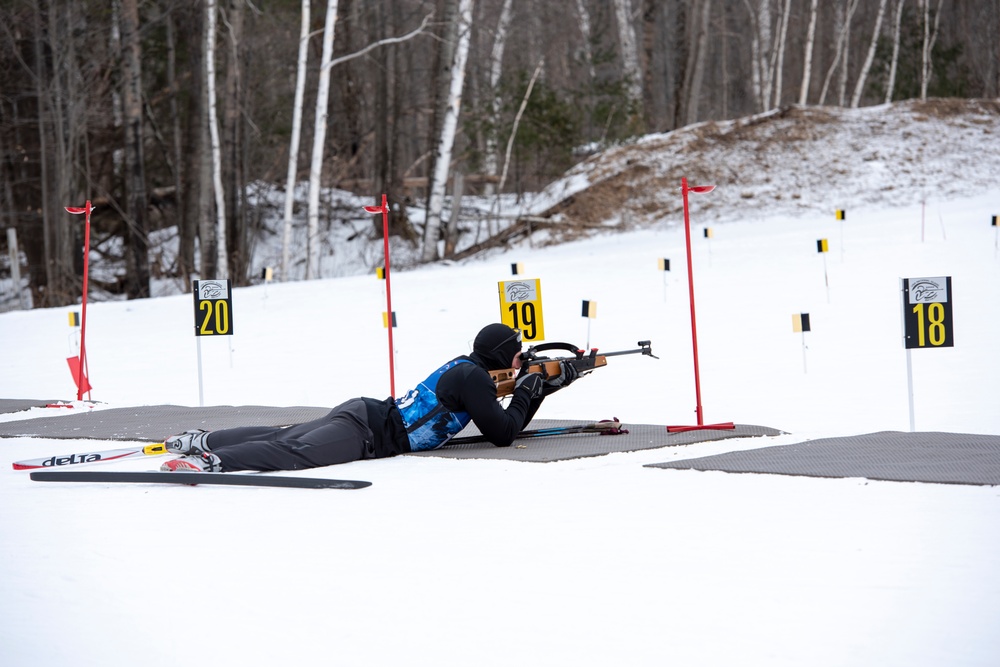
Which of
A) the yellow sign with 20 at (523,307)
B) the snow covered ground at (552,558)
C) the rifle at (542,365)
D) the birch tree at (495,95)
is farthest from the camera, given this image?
the birch tree at (495,95)

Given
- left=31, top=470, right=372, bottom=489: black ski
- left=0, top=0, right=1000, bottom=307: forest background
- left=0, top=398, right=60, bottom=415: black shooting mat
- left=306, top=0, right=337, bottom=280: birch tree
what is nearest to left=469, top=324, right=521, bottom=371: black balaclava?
left=31, top=470, right=372, bottom=489: black ski

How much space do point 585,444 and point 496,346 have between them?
86cm

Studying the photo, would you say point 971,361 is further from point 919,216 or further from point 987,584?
point 919,216

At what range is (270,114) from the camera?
2733 centimetres

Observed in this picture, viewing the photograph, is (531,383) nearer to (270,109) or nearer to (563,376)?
(563,376)

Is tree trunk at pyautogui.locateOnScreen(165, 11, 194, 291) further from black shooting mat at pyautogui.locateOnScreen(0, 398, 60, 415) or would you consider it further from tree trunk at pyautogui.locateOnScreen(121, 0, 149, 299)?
black shooting mat at pyautogui.locateOnScreen(0, 398, 60, 415)

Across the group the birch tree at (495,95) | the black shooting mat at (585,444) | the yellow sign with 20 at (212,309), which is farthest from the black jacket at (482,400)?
the birch tree at (495,95)

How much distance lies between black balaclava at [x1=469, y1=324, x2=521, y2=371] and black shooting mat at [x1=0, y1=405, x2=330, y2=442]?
191 centimetres

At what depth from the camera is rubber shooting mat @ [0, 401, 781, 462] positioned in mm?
6316

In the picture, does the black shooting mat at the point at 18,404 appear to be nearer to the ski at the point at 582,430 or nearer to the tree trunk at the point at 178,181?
the ski at the point at 582,430

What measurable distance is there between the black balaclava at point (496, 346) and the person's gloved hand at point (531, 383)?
13 centimetres

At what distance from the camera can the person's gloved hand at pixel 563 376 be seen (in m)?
6.50

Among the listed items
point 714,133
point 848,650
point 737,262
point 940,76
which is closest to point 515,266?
point 737,262

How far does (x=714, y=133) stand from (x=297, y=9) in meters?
11.5
